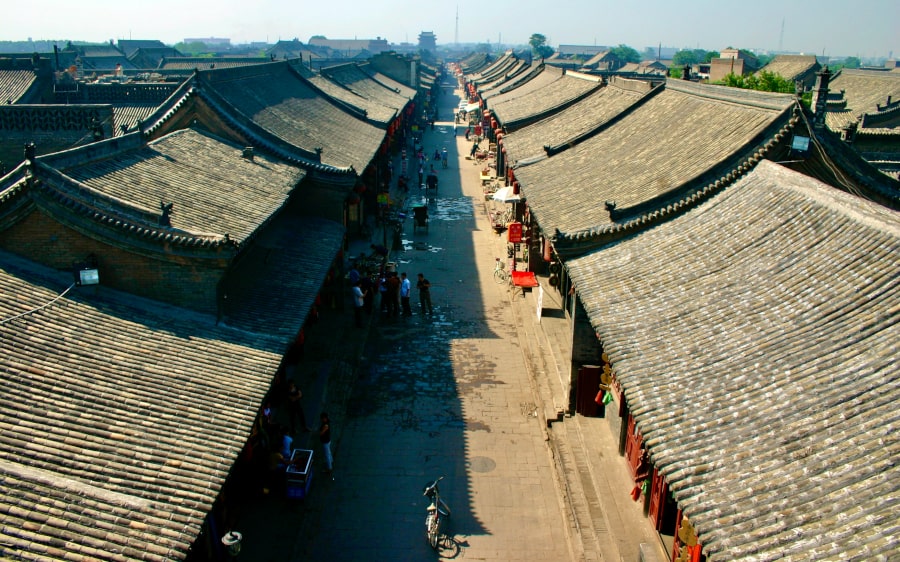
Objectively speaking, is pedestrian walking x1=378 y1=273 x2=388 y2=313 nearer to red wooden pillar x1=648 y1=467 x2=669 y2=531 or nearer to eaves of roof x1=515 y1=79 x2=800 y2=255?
eaves of roof x1=515 y1=79 x2=800 y2=255

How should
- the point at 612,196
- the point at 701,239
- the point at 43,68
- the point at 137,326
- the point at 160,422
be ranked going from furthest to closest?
the point at 43,68, the point at 612,196, the point at 701,239, the point at 137,326, the point at 160,422

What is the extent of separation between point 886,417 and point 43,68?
1683 inches

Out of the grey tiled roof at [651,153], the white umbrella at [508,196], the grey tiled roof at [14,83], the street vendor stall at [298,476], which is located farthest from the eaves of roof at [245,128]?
the grey tiled roof at [14,83]

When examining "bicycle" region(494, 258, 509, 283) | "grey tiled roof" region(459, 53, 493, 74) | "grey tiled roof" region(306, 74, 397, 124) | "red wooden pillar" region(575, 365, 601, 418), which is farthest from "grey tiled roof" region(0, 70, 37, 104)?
"grey tiled roof" region(459, 53, 493, 74)

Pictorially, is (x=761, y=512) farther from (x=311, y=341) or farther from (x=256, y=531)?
(x=311, y=341)

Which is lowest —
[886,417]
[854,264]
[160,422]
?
[160,422]

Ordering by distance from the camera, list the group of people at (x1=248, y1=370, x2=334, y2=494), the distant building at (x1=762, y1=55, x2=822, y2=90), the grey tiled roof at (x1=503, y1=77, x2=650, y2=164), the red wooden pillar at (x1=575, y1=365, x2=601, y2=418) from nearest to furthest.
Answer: the group of people at (x1=248, y1=370, x2=334, y2=494) → the red wooden pillar at (x1=575, y1=365, x2=601, y2=418) → the grey tiled roof at (x1=503, y1=77, x2=650, y2=164) → the distant building at (x1=762, y1=55, x2=822, y2=90)

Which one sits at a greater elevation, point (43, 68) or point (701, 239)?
point (43, 68)

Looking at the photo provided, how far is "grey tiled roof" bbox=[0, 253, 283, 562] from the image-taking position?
8.92 meters

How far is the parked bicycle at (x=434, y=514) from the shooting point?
1339cm

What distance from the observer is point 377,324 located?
24.2 metres

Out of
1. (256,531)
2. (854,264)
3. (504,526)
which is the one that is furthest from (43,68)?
(854,264)

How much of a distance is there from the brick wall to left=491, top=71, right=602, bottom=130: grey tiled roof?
26.6 metres

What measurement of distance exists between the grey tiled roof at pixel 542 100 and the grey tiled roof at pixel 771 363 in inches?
931
